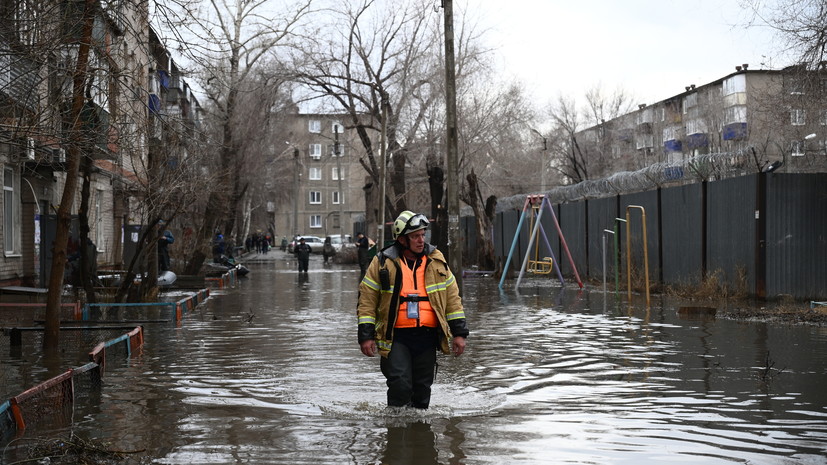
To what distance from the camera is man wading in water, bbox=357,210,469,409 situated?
7.53 m

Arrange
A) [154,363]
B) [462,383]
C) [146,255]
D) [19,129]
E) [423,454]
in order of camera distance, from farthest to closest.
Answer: [146,255]
[154,363]
[462,383]
[19,129]
[423,454]

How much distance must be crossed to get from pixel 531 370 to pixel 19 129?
18.8ft

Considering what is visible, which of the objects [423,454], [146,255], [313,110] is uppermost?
[313,110]

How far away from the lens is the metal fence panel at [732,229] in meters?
18.9

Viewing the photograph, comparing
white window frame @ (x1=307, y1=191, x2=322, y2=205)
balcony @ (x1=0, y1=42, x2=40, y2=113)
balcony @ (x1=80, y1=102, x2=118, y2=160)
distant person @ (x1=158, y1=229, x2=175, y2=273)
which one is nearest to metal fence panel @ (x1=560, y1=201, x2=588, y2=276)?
distant person @ (x1=158, y1=229, x2=175, y2=273)

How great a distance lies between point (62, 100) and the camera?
1076 centimetres

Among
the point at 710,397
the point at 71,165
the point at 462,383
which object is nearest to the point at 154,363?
the point at 71,165

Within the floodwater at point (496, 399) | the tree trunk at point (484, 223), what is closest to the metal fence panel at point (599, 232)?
the tree trunk at point (484, 223)

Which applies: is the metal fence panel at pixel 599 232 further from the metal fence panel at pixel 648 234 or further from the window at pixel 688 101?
the window at pixel 688 101

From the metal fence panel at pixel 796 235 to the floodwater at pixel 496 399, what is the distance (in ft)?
11.3

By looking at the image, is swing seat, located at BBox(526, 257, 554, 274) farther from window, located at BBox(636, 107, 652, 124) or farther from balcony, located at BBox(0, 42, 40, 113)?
window, located at BBox(636, 107, 652, 124)

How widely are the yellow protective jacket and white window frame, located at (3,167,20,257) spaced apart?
61.3 feet

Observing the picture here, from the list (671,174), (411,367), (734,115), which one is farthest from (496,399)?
(734,115)

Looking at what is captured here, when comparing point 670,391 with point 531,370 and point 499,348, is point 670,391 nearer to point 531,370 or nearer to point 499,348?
point 531,370
